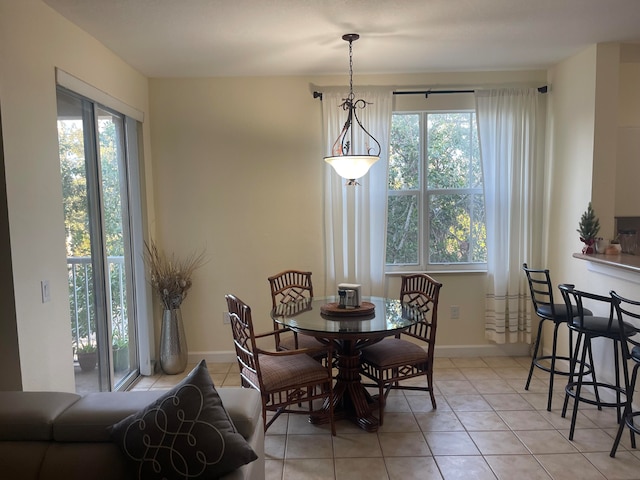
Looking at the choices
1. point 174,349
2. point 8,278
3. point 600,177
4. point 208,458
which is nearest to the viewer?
point 208,458

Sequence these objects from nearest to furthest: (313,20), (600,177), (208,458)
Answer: (208,458)
(313,20)
(600,177)

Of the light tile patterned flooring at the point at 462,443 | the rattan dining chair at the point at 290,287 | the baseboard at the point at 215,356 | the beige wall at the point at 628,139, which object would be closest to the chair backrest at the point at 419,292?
the light tile patterned flooring at the point at 462,443

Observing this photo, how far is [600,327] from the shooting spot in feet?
8.76

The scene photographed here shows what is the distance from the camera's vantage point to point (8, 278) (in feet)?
6.84

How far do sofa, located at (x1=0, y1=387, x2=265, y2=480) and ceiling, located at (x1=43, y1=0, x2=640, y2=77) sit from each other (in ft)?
6.83

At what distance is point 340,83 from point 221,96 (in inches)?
42.0

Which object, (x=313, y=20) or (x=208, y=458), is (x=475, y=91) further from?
(x=208, y=458)

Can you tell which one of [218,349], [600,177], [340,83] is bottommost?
[218,349]

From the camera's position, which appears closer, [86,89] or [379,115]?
[86,89]

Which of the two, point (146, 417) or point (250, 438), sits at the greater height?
point (146, 417)

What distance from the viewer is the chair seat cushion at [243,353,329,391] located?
265cm

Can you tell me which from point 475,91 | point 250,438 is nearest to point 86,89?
point 250,438

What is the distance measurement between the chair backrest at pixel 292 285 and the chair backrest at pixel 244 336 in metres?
0.86

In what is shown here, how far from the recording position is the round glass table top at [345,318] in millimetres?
2723
